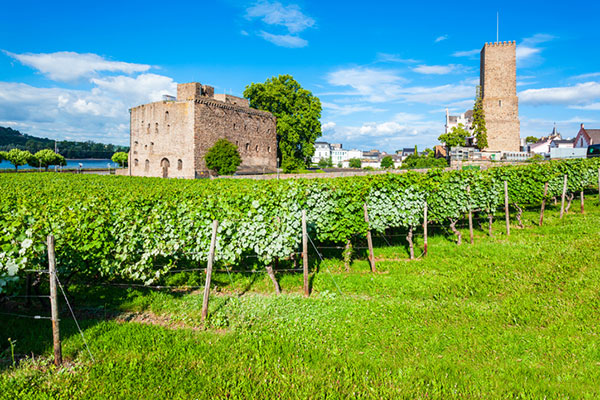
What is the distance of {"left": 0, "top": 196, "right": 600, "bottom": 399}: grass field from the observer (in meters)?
4.26

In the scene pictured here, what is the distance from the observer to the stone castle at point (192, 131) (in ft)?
142

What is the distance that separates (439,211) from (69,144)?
188266mm

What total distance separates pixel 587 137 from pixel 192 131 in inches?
A: 2420

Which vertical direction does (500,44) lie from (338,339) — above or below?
above

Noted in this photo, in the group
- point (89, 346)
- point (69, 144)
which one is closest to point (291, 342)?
point (89, 346)

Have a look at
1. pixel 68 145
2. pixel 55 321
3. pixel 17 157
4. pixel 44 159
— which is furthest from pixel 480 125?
pixel 68 145

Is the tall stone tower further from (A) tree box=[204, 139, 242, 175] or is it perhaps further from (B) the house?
(A) tree box=[204, 139, 242, 175]

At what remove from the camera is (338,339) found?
547 cm

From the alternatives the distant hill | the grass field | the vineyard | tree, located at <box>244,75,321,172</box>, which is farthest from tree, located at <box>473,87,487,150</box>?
the distant hill

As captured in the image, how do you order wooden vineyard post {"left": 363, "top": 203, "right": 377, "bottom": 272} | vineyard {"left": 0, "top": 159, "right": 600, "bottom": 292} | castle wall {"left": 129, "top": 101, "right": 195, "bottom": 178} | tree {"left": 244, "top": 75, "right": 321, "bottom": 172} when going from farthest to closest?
1. tree {"left": 244, "top": 75, "right": 321, "bottom": 172}
2. castle wall {"left": 129, "top": 101, "right": 195, "bottom": 178}
3. wooden vineyard post {"left": 363, "top": 203, "right": 377, "bottom": 272}
4. vineyard {"left": 0, "top": 159, "right": 600, "bottom": 292}

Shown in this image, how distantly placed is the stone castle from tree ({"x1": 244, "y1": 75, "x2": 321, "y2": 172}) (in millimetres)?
2176

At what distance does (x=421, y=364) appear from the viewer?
15.4 feet

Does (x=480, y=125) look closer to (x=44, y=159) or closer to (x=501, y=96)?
(x=501, y=96)

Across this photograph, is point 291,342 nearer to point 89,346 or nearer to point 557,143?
point 89,346
